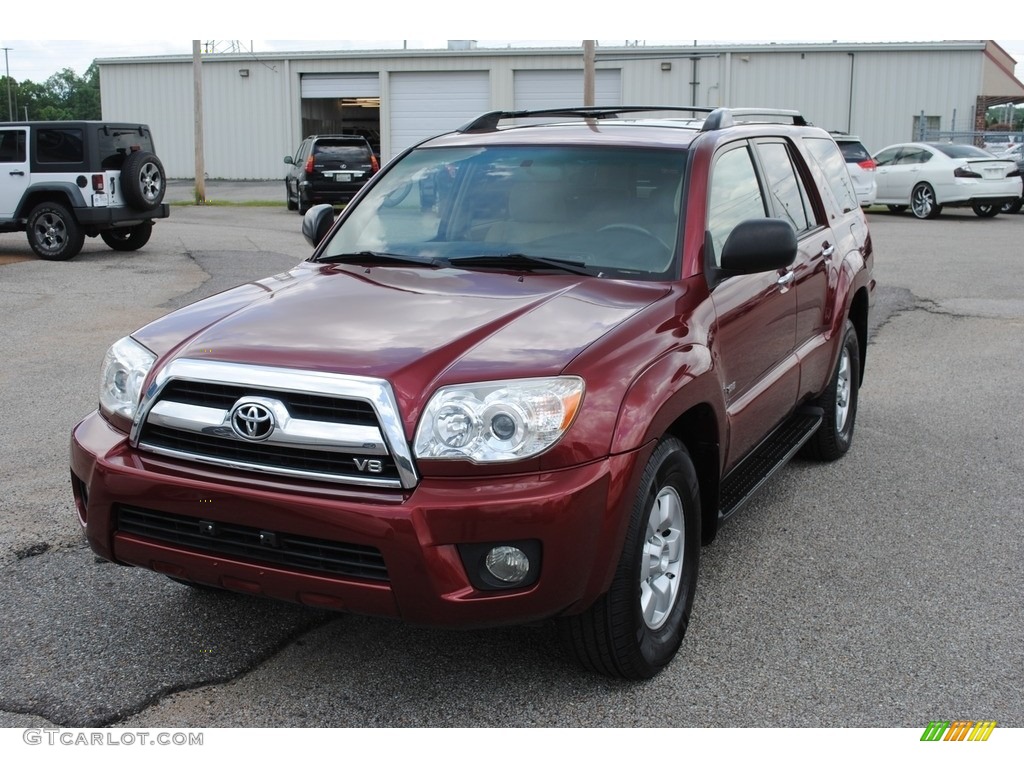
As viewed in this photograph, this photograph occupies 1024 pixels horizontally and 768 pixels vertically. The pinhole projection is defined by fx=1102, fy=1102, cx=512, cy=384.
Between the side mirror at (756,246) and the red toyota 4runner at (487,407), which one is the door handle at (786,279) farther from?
the side mirror at (756,246)

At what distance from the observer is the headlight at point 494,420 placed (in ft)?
9.88

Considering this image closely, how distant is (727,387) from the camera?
4090mm

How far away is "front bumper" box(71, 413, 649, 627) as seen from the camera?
2.96m

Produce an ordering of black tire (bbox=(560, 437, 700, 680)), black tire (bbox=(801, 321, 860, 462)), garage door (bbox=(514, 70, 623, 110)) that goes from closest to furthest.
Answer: black tire (bbox=(560, 437, 700, 680)) < black tire (bbox=(801, 321, 860, 462)) < garage door (bbox=(514, 70, 623, 110))

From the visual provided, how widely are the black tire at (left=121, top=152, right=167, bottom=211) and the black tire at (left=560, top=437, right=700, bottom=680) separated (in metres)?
13.0

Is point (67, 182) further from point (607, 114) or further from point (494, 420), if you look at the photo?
point (494, 420)

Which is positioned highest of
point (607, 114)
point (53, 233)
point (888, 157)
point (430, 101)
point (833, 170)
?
point (430, 101)

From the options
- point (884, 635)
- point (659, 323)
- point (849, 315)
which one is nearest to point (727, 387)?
point (659, 323)

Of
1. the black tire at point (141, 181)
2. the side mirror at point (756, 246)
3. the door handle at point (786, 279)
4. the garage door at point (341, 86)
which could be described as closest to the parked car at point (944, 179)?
the black tire at point (141, 181)

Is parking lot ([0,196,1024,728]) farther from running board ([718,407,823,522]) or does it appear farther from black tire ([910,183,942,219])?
black tire ([910,183,942,219])

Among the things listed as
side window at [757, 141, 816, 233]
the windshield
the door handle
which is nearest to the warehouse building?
side window at [757, 141, 816, 233]

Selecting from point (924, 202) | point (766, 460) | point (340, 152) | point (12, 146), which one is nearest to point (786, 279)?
point (766, 460)

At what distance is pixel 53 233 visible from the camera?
49.2 feet

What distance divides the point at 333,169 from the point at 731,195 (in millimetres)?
19291
